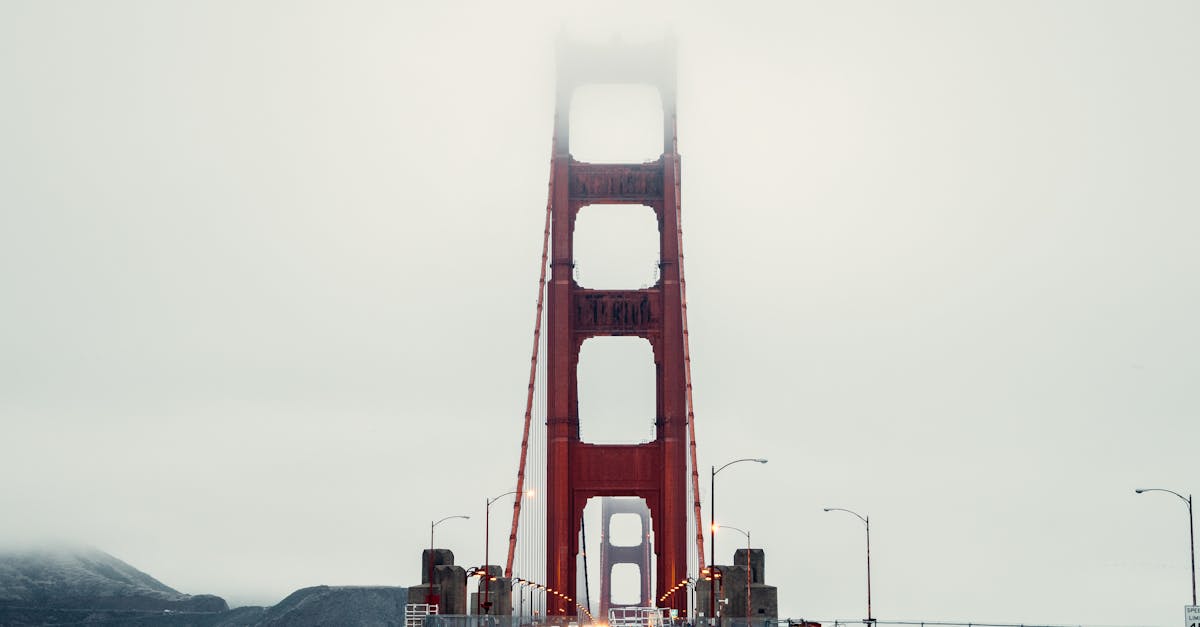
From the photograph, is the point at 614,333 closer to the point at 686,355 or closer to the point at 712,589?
the point at 686,355

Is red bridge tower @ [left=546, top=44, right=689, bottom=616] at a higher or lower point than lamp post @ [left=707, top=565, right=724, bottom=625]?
higher

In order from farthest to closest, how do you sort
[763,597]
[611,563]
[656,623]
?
[611,563], [656,623], [763,597]

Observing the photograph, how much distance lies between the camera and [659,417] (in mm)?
74688

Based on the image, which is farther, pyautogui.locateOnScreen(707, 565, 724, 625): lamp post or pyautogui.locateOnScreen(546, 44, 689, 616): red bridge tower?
pyautogui.locateOnScreen(546, 44, 689, 616): red bridge tower

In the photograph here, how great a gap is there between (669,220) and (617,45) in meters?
9.33

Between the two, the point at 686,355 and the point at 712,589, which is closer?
the point at 712,589

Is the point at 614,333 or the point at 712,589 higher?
the point at 614,333

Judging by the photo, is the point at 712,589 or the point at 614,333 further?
the point at 614,333

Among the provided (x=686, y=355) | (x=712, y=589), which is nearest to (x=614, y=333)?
(x=686, y=355)

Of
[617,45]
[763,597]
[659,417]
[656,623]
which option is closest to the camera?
[763,597]

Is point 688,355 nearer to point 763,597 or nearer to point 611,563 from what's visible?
point 763,597

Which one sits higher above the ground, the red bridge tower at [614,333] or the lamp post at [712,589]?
the red bridge tower at [614,333]

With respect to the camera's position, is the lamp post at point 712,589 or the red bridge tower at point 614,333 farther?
the red bridge tower at point 614,333

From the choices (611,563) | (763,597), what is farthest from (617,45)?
(611,563)
